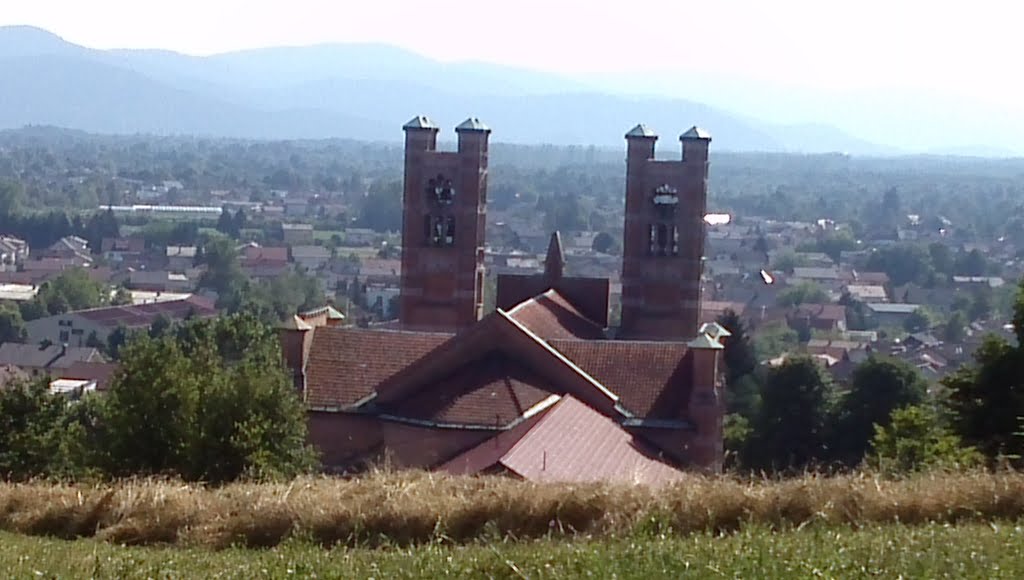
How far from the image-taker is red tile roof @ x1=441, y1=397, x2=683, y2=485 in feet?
59.6

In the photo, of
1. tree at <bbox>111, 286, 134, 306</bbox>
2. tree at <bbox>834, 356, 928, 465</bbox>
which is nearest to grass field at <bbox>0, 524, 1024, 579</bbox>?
tree at <bbox>834, 356, 928, 465</bbox>

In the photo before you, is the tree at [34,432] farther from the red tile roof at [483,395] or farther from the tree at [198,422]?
the red tile roof at [483,395]

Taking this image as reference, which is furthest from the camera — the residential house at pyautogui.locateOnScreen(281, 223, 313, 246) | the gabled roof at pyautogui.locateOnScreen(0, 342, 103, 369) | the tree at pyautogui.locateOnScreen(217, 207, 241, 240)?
the tree at pyautogui.locateOnScreen(217, 207, 241, 240)

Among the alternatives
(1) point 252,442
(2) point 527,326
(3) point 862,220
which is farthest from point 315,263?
(1) point 252,442

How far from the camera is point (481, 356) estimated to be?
79.5ft

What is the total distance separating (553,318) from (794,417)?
6762mm

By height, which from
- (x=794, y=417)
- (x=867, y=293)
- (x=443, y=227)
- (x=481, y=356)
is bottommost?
(x=867, y=293)

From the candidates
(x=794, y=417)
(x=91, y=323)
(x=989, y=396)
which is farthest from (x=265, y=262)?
(x=989, y=396)

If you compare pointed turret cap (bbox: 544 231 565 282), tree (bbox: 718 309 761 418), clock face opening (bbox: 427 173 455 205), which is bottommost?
tree (bbox: 718 309 761 418)

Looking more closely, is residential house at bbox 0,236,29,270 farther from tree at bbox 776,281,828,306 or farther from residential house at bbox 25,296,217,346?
tree at bbox 776,281,828,306

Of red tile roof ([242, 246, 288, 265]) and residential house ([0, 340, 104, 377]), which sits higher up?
residential house ([0, 340, 104, 377])

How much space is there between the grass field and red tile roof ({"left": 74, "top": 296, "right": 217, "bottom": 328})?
58457 mm

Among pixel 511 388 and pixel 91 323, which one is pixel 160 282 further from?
pixel 511 388

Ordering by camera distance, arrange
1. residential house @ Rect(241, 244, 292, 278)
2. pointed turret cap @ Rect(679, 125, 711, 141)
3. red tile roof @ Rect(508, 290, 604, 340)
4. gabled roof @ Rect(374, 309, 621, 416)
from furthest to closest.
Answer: residential house @ Rect(241, 244, 292, 278), pointed turret cap @ Rect(679, 125, 711, 141), red tile roof @ Rect(508, 290, 604, 340), gabled roof @ Rect(374, 309, 621, 416)
